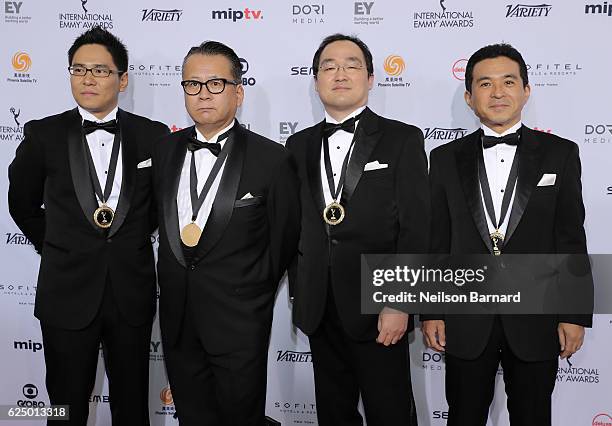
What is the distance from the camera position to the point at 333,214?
2.72 metres

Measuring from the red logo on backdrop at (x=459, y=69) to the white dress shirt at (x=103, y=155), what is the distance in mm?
1824

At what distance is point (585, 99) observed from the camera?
133 inches

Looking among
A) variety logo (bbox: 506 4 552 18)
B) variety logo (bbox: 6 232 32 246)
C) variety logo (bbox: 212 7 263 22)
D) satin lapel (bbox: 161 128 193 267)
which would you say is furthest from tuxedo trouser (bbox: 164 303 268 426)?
variety logo (bbox: 506 4 552 18)

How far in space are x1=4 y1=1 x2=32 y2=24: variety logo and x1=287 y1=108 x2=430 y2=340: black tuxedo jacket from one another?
2.22m

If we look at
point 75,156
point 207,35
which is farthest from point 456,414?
point 207,35

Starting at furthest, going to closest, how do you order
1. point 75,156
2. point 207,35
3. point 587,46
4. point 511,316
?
point 207,35, point 587,46, point 75,156, point 511,316

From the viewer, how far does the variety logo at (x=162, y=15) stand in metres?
3.64

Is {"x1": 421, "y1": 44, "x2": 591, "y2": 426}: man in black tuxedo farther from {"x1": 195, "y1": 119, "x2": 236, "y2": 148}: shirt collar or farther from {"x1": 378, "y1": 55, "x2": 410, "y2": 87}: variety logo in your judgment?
{"x1": 195, "y1": 119, "x2": 236, "y2": 148}: shirt collar

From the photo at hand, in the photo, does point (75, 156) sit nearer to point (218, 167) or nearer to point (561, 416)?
point (218, 167)

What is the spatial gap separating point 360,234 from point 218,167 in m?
0.67

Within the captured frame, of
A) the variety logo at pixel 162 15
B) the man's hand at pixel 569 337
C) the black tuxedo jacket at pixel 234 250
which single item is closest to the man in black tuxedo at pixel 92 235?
the black tuxedo jacket at pixel 234 250

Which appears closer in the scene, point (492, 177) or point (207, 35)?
point (492, 177)

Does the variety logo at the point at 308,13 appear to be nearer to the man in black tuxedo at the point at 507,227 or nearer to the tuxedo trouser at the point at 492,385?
the man in black tuxedo at the point at 507,227

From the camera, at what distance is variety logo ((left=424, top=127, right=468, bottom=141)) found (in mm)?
3471
